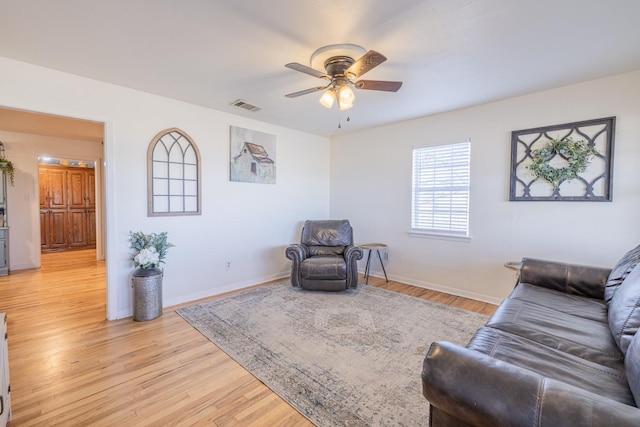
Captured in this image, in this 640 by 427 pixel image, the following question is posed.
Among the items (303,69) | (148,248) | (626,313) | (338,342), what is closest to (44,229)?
(148,248)

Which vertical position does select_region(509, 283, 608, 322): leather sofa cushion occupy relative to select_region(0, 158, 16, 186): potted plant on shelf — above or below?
below

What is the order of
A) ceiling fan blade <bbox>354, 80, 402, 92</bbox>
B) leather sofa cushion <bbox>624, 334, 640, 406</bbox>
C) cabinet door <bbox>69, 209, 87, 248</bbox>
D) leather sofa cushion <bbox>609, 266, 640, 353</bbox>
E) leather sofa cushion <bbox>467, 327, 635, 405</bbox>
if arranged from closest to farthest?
leather sofa cushion <bbox>624, 334, 640, 406</bbox> → leather sofa cushion <bbox>467, 327, 635, 405</bbox> → leather sofa cushion <bbox>609, 266, 640, 353</bbox> → ceiling fan blade <bbox>354, 80, 402, 92</bbox> → cabinet door <bbox>69, 209, 87, 248</bbox>

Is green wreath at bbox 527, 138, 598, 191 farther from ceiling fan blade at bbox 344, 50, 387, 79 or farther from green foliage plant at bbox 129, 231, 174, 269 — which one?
green foliage plant at bbox 129, 231, 174, 269

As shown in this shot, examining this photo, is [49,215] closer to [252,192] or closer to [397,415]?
[252,192]

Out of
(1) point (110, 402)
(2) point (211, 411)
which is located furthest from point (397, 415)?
(1) point (110, 402)

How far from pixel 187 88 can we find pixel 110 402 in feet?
9.43

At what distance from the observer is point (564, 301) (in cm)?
211

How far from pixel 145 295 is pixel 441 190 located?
3.90 m

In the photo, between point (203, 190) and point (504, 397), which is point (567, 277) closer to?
point (504, 397)

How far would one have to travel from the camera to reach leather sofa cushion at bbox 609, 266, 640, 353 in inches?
53.9

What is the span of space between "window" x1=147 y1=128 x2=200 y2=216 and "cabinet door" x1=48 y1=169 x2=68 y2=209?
5.96m

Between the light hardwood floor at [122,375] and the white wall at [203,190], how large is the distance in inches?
21.2

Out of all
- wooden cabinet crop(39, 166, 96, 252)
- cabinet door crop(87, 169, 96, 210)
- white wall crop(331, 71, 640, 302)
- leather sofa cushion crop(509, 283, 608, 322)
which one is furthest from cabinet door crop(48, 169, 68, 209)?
leather sofa cushion crop(509, 283, 608, 322)

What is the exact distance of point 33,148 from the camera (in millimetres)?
5238
